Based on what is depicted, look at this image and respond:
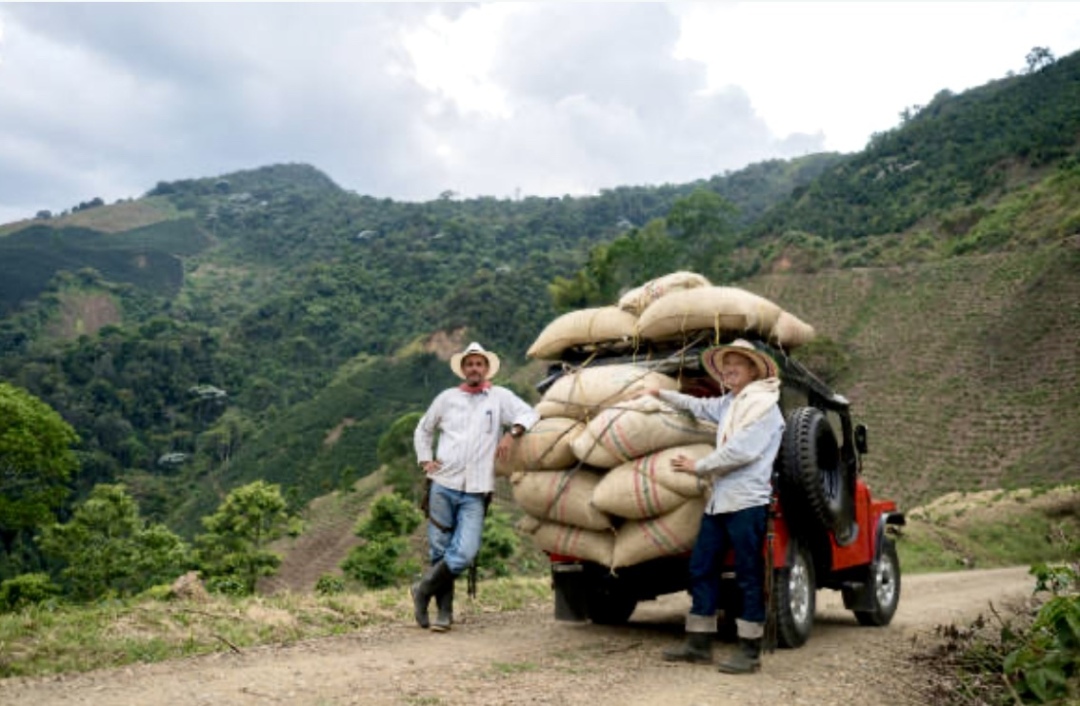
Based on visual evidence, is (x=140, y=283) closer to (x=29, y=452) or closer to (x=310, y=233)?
(x=310, y=233)

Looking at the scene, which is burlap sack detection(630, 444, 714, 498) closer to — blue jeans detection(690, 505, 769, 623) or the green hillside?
blue jeans detection(690, 505, 769, 623)

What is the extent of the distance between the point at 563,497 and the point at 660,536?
731mm

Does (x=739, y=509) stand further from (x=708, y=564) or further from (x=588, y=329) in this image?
(x=588, y=329)

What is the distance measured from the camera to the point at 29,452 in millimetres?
30828

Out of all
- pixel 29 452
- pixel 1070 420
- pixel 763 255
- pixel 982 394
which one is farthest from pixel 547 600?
pixel 763 255

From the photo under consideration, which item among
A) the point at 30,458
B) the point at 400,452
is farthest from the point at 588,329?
the point at 400,452

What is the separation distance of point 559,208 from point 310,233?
166 ft

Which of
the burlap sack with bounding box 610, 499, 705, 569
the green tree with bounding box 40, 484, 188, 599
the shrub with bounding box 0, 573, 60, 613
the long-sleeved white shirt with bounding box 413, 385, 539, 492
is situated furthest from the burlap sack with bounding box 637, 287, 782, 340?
the green tree with bounding box 40, 484, 188, 599

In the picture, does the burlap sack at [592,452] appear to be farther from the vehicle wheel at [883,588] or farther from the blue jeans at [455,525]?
the vehicle wheel at [883,588]

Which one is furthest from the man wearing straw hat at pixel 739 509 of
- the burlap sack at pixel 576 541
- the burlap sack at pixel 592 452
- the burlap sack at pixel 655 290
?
the burlap sack at pixel 655 290

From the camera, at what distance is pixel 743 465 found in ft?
17.3

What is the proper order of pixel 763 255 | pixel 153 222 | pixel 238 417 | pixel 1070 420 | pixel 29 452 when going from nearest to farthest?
pixel 29 452 < pixel 1070 420 < pixel 763 255 < pixel 238 417 < pixel 153 222

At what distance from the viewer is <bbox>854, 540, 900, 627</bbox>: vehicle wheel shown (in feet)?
24.0

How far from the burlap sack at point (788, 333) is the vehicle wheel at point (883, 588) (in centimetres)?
200
